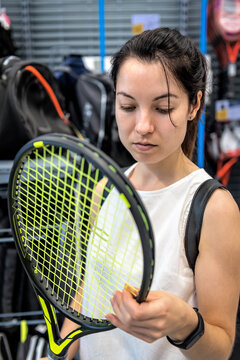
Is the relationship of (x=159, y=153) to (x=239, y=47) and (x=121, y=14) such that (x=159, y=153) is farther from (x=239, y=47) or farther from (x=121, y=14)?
(x=121, y=14)

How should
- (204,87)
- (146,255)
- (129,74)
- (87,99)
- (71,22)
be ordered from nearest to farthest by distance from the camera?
(146,255) < (129,74) < (204,87) < (87,99) < (71,22)

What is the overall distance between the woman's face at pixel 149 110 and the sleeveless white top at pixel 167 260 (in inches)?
3.5

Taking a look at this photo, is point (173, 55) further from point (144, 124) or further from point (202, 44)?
point (202, 44)

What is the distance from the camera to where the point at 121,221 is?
78 centimetres

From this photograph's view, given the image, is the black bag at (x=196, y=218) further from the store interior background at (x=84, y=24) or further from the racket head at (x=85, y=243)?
the store interior background at (x=84, y=24)

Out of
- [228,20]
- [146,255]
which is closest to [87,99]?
[228,20]

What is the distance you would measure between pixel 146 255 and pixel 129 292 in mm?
59

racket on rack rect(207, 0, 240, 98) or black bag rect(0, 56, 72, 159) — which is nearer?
black bag rect(0, 56, 72, 159)

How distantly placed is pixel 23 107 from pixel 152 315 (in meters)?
1.25

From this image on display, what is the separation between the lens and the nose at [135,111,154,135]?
0.64m

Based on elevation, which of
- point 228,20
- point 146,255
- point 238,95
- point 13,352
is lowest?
point 13,352

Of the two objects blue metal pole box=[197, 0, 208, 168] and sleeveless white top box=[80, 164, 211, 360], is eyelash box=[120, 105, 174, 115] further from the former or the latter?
blue metal pole box=[197, 0, 208, 168]

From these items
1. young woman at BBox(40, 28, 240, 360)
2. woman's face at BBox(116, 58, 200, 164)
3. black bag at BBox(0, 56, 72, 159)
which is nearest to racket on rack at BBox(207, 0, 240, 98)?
black bag at BBox(0, 56, 72, 159)

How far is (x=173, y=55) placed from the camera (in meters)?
Answer: 0.68
